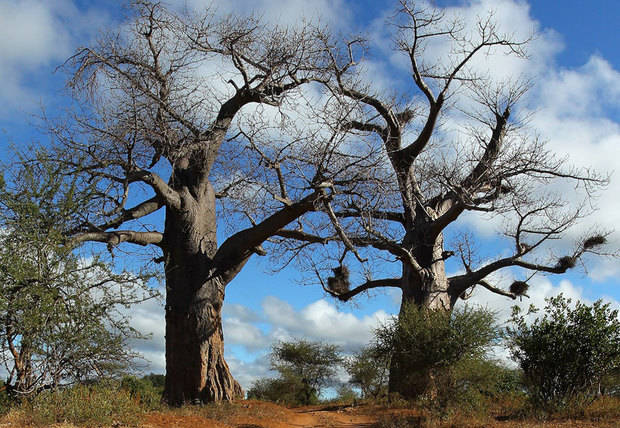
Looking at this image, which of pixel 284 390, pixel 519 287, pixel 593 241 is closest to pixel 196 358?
pixel 284 390

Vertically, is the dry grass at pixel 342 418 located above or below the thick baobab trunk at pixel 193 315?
below

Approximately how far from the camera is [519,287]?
17812 millimetres

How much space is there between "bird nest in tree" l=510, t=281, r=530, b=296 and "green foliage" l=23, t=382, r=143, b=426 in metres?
12.1

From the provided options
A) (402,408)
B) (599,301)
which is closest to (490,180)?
(599,301)

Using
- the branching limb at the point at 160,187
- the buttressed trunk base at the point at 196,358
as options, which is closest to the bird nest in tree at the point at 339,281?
the buttressed trunk base at the point at 196,358

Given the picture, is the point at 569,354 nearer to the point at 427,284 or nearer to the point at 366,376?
the point at 427,284

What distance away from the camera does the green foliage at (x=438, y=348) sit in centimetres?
1099

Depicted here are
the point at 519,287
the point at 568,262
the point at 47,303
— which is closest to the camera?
the point at 47,303

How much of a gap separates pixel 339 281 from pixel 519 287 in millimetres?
5297

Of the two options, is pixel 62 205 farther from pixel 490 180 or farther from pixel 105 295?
pixel 490 180

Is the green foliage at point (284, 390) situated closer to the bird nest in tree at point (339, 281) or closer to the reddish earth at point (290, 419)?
the bird nest in tree at point (339, 281)

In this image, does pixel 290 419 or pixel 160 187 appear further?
pixel 160 187

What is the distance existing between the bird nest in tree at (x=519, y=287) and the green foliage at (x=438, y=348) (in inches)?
260

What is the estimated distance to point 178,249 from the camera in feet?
42.9
